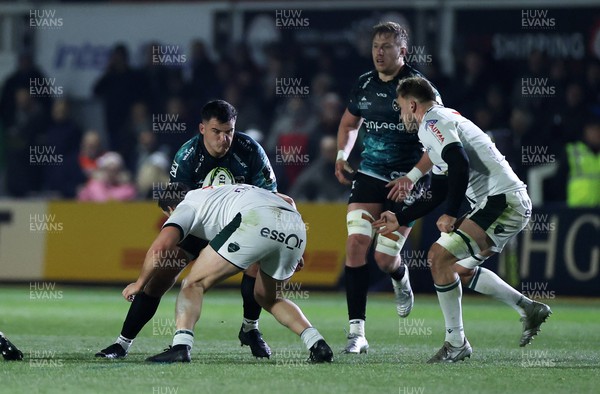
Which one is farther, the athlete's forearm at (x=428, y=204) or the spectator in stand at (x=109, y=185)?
the spectator in stand at (x=109, y=185)

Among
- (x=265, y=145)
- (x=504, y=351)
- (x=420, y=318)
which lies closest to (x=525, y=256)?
(x=420, y=318)

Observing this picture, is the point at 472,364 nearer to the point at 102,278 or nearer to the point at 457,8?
the point at 102,278

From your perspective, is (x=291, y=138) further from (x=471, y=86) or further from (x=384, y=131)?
(x=384, y=131)

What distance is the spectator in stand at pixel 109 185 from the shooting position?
18.3 meters

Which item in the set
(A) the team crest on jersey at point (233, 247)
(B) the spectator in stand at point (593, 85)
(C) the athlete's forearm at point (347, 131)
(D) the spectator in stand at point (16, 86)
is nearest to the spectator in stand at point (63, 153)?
(D) the spectator in stand at point (16, 86)

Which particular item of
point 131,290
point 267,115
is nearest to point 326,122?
point 267,115

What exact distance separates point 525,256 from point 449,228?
23.2 ft

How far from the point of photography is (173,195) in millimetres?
9227

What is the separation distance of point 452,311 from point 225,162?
201cm

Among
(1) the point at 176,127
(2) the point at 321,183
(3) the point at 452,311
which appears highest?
(1) the point at 176,127

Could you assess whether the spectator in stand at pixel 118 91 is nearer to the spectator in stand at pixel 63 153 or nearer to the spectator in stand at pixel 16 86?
the spectator in stand at pixel 63 153

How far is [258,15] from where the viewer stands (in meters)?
20.4

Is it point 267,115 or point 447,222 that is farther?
point 267,115

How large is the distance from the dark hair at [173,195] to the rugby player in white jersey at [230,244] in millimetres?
A: 333
